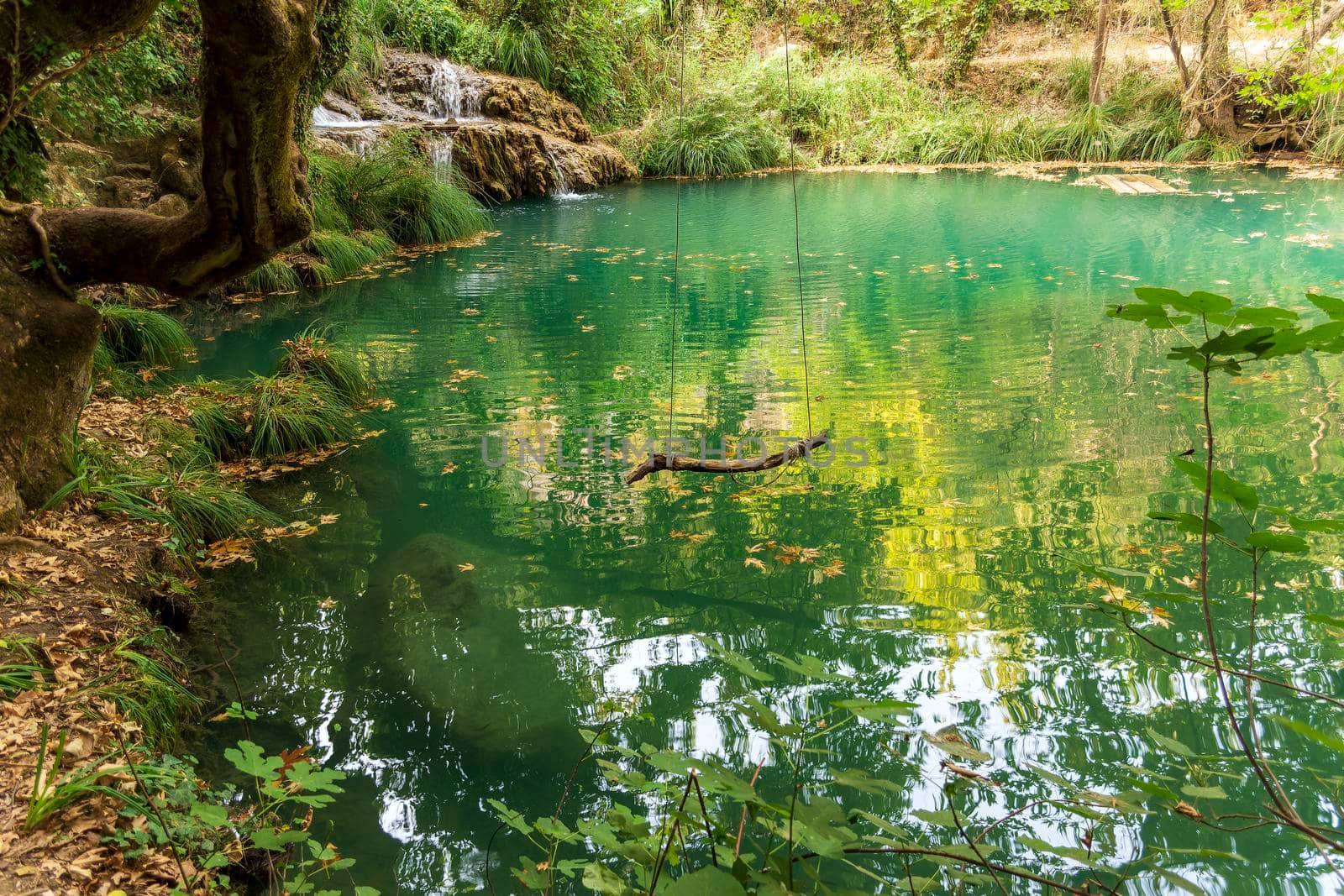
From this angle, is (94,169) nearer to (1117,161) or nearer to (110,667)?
(110,667)

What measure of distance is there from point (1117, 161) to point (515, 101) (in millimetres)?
10592

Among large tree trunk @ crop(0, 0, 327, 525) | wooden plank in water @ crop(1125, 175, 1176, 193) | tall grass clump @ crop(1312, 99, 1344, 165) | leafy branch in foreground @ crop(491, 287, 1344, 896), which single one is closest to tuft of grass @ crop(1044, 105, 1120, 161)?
wooden plank in water @ crop(1125, 175, 1176, 193)

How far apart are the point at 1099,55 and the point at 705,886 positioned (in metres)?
18.7

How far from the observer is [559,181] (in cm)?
1452

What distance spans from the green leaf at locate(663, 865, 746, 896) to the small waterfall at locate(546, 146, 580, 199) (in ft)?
46.0

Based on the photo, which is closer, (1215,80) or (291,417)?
(291,417)

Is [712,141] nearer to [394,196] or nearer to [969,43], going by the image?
[969,43]

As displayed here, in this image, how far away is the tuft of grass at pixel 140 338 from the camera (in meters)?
5.87

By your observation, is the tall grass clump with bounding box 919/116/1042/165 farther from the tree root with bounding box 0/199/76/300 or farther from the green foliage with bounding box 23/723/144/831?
the green foliage with bounding box 23/723/144/831

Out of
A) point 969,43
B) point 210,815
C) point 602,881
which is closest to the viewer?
point 602,881

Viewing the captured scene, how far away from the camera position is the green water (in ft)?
8.73

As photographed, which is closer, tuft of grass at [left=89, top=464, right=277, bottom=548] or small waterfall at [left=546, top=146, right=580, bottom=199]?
tuft of grass at [left=89, top=464, right=277, bottom=548]

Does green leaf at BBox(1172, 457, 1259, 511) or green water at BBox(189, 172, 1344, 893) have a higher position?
green leaf at BBox(1172, 457, 1259, 511)

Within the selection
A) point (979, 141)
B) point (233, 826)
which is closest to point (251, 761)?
point (233, 826)
